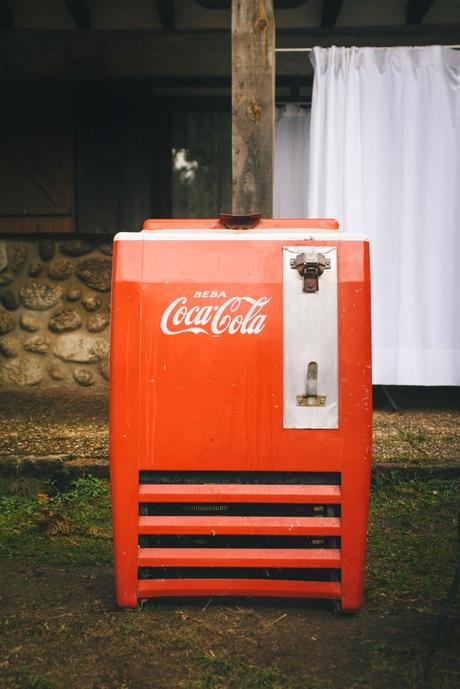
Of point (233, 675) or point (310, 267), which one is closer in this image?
point (233, 675)

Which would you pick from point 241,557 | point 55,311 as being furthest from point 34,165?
point 241,557

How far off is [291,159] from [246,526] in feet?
13.4

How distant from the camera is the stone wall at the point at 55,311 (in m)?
5.72

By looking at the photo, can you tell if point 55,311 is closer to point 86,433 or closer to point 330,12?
point 86,433

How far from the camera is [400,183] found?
4824 mm

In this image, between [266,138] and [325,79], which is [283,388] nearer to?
[266,138]

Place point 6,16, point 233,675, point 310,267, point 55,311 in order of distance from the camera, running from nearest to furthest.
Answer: point 233,675 → point 310,267 → point 6,16 → point 55,311

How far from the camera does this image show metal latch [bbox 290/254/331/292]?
7.66 feet

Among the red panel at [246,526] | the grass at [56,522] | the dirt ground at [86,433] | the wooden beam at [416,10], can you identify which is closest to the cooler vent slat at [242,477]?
the red panel at [246,526]

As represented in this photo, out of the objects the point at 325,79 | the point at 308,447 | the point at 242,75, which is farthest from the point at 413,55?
the point at 308,447

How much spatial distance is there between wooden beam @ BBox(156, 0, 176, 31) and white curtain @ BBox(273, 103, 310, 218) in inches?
41.7

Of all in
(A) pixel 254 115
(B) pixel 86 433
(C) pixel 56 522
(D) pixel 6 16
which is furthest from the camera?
(D) pixel 6 16

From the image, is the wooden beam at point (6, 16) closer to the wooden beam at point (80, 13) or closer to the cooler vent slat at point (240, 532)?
the wooden beam at point (80, 13)

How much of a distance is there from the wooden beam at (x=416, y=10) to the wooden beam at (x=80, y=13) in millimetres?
2451
